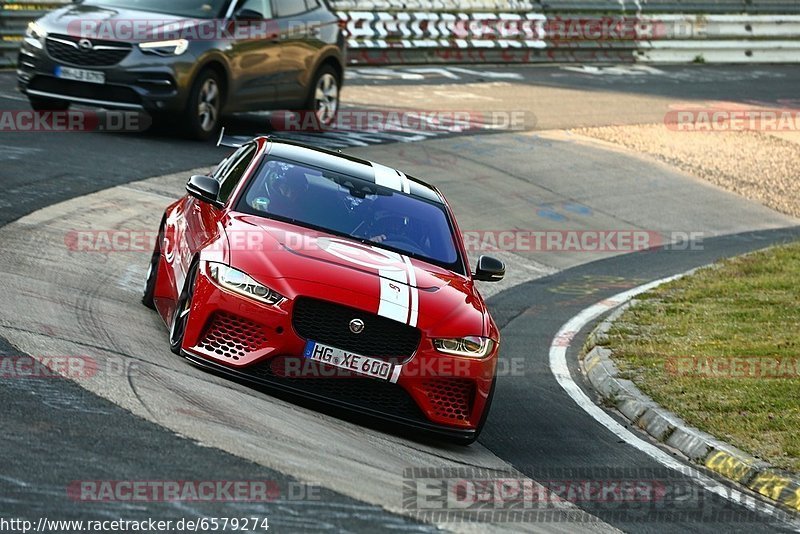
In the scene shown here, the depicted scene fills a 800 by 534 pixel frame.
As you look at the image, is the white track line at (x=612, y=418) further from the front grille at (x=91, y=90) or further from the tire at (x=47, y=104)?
the tire at (x=47, y=104)

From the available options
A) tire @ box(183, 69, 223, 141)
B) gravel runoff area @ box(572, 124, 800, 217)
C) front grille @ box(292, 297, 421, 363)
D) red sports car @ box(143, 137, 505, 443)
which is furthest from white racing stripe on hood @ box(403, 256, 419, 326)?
gravel runoff area @ box(572, 124, 800, 217)

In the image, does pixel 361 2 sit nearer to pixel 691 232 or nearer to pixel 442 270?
pixel 691 232

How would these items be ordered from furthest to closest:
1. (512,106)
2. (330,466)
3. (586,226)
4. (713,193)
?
1. (512,106)
2. (713,193)
3. (586,226)
4. (330,466)

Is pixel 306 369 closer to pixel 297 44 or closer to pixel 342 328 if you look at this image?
pixel 342 328

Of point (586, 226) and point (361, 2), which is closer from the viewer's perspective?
point (586, 226)

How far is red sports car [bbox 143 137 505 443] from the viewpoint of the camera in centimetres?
800

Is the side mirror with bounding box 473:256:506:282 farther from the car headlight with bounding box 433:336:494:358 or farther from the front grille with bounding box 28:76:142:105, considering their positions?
the front grille with bounding box 28:76:142:105

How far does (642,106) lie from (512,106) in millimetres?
3098

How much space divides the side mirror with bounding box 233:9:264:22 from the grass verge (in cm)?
670

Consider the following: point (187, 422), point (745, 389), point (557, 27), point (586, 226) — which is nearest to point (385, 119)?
point (586, 226)

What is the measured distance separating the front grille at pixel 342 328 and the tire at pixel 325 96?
11.8m

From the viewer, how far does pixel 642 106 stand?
25.7 metres

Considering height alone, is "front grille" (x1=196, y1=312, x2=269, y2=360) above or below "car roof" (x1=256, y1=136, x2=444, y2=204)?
below

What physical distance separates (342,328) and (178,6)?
10.4m
